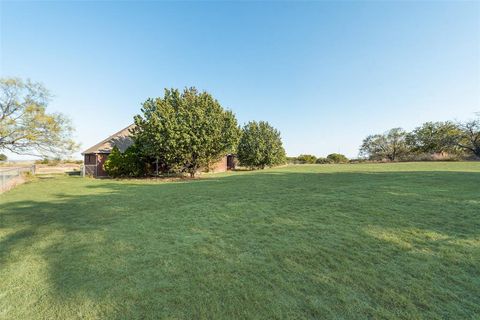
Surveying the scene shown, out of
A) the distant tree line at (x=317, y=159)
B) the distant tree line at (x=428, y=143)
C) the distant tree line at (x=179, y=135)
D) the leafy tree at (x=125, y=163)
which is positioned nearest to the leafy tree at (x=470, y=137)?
the distant tree line at (x=428, y=143)

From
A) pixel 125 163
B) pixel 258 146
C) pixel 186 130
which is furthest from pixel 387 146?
pixel 125 163

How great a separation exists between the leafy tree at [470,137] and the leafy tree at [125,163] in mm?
42365

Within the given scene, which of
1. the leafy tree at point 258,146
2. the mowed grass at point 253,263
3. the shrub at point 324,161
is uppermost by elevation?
the leafy tree at point 258,146

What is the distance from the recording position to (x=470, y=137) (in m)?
29.9

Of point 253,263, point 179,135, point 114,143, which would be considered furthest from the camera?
point 114,143

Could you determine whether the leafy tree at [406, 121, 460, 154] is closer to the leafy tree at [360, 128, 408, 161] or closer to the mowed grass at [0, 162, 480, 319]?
the leafy tree at [360, 128, 408, 161]

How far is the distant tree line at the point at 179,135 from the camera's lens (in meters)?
14.9

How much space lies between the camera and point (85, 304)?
88.7 inches

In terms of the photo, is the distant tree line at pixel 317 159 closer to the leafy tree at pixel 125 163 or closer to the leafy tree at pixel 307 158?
the leafy tree at pixel 307 158

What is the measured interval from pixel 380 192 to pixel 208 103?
13.4m

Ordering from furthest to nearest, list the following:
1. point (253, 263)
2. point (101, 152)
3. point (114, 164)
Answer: point (101, 152) < point (114, 164) < point (253, 263)

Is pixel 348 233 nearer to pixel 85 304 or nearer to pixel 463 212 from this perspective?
pixel 463 212

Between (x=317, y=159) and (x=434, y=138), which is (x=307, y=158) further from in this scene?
(x=434, y=138)

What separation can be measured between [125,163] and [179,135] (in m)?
6.12
